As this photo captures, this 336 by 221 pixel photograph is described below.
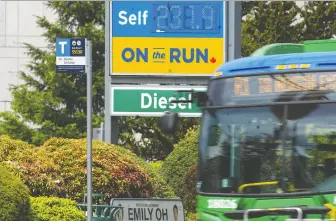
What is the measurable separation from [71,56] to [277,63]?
5897mm

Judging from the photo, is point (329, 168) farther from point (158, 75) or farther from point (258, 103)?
point (158, 75)

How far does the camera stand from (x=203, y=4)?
984 inches

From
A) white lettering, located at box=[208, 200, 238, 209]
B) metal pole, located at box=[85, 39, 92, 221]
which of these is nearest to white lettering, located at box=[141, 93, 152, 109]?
metal pole, located at box=[85, 39, 92, 221]

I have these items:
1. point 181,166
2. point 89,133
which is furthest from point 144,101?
point 89,133

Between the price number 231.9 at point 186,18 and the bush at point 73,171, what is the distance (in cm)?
427

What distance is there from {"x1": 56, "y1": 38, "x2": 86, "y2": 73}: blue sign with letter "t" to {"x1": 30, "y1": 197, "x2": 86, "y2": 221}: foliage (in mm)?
3061

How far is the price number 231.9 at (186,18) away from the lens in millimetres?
25031

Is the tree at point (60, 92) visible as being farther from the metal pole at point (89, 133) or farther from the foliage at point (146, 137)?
the metal pole at point (89, 133)

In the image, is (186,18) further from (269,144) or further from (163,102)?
(269,144)

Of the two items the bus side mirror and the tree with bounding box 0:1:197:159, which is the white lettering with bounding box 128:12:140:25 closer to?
the bus side mirror

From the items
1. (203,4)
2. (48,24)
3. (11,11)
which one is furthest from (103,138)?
(11,11)

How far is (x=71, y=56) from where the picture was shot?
18.1m

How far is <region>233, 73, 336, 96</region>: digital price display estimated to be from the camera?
12430mm

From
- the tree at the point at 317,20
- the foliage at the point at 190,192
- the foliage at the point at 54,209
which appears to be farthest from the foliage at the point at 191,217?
the tree at the point at 317,20
